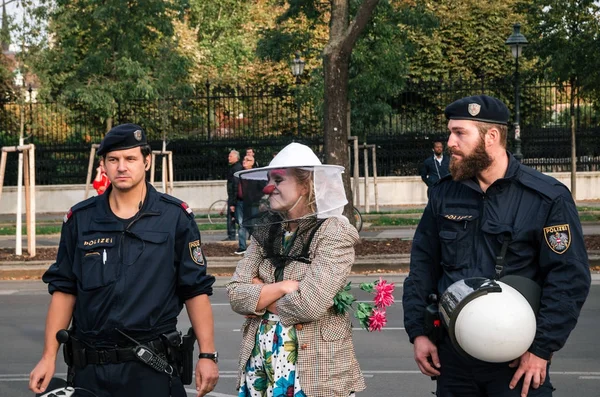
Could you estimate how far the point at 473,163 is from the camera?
4160 millimetres

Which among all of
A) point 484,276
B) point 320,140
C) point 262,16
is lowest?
point 484,276

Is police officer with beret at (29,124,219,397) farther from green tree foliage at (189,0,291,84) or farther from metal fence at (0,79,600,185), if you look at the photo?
green tree foliage at (189,0,291,84)

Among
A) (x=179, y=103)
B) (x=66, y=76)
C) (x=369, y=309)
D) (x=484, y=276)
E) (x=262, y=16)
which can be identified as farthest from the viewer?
(x=262, y=16)

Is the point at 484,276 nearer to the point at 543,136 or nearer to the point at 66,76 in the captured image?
the point at 66,76

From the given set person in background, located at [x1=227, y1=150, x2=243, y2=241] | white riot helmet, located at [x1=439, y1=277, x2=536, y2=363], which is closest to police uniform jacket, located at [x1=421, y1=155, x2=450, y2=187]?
person in background, located at [x1=227, y1=150, x2=243, y2=241]

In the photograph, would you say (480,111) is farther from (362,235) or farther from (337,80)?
(362,235)

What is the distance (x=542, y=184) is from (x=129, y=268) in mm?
1746

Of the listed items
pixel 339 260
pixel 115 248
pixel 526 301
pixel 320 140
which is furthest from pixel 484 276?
pixel 320 140

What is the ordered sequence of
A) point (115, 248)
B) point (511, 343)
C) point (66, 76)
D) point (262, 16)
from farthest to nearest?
point (262, 16), point (66, 76), point (115, 248), point (511, 343)

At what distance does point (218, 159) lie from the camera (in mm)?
31250

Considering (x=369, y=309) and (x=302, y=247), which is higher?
(x=302, y=247)

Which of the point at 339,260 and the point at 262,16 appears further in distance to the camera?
the point at 262,16

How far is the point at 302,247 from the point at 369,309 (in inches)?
19.7

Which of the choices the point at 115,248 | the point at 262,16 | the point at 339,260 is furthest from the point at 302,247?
the point at 262,16
